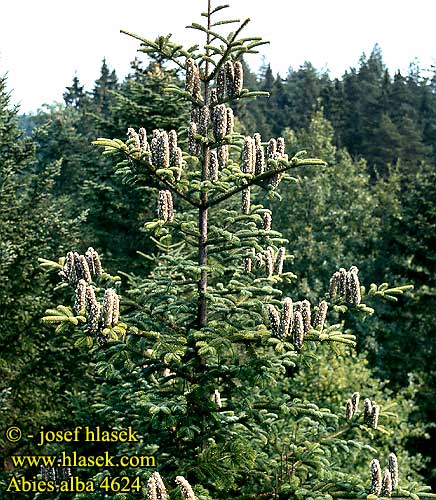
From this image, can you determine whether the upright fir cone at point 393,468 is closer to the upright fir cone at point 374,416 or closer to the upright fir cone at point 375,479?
the upright fir cone at point 375,479

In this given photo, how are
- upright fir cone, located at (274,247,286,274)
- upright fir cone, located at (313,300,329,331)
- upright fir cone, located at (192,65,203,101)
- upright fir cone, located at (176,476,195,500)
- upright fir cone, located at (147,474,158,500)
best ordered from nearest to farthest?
upright fir cone, located at (176,476,195,500) < upright fir cone, located at (147,474,158,500) < upright fir cone, located at (313,300,329,331) < upright fir cone, located at (192,65,203,101) < upright fir cone, located at (274,247,286,274)

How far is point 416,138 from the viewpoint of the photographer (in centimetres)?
4334

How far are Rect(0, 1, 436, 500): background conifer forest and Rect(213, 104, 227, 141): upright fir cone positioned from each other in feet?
0.06

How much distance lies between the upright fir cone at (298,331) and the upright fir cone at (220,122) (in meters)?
1.87

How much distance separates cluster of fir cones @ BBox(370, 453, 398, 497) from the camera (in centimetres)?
523

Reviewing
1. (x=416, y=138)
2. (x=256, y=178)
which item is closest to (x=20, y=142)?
(x=256, y=178)

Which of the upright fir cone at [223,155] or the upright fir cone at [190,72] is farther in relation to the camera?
the upright fir cone at [223,155]

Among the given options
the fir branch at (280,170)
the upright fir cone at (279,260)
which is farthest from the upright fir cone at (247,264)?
the fir branch at (280,170)

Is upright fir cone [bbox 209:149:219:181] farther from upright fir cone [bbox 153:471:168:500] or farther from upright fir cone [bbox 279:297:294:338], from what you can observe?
upright fir cone [bbox 153:471:168:500]

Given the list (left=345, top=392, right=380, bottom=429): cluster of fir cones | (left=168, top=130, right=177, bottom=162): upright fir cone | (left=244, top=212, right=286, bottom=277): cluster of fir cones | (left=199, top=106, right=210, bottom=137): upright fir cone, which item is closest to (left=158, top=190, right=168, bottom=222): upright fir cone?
(left=168, top=130, right=177, bottom=162): upright fir cone

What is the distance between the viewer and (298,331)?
5082mm

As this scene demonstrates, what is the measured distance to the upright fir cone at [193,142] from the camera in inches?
229

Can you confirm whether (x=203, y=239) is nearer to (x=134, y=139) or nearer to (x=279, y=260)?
(x=279, y=260)

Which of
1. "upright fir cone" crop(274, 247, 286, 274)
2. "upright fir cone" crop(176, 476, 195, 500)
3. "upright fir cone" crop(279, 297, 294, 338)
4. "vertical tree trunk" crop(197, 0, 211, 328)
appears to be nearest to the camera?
"upright fir cone" crop(176, 476, 195, 500)
